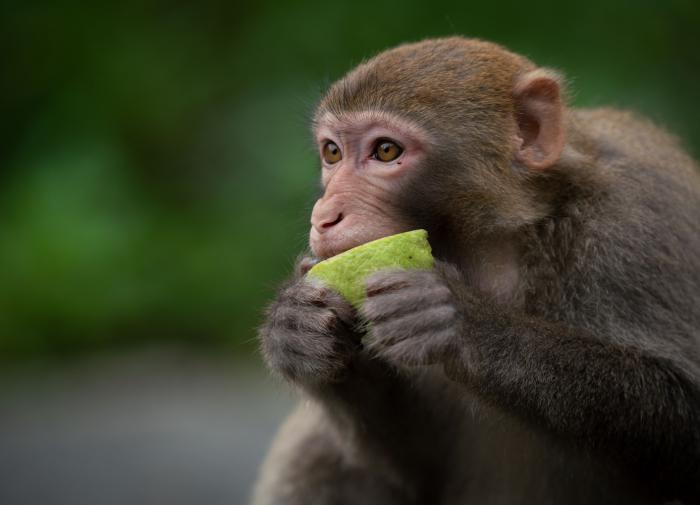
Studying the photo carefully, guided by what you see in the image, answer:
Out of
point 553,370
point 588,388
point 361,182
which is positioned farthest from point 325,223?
point 588,388

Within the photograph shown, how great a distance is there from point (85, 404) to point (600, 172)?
5.60m

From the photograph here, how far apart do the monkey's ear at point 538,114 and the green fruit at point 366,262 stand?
0.82 meters

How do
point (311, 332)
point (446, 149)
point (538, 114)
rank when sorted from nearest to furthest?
point (311, 332) < point (446, 149) < point (538, 114)

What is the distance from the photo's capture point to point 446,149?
5043mm

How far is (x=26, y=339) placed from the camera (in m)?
10.3

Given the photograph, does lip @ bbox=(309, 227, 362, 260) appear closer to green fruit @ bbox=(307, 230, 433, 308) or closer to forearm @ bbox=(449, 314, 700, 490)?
green fruit @ bbox=(307, 230, 433, 308)

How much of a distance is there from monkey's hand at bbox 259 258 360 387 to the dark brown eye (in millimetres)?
641

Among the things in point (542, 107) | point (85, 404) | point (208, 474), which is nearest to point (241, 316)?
point (85, 404)

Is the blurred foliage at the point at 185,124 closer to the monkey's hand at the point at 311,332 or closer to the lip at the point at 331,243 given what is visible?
the monkey's hand at the point at 311,332

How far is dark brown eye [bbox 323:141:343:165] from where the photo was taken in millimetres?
5332

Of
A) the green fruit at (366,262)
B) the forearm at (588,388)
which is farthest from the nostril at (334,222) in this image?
the forearm at (588,388)

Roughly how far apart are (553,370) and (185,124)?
24.8ft

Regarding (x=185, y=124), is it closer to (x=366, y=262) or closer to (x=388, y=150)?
(x=388, y=150)

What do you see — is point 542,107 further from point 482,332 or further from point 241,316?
point 241,316
